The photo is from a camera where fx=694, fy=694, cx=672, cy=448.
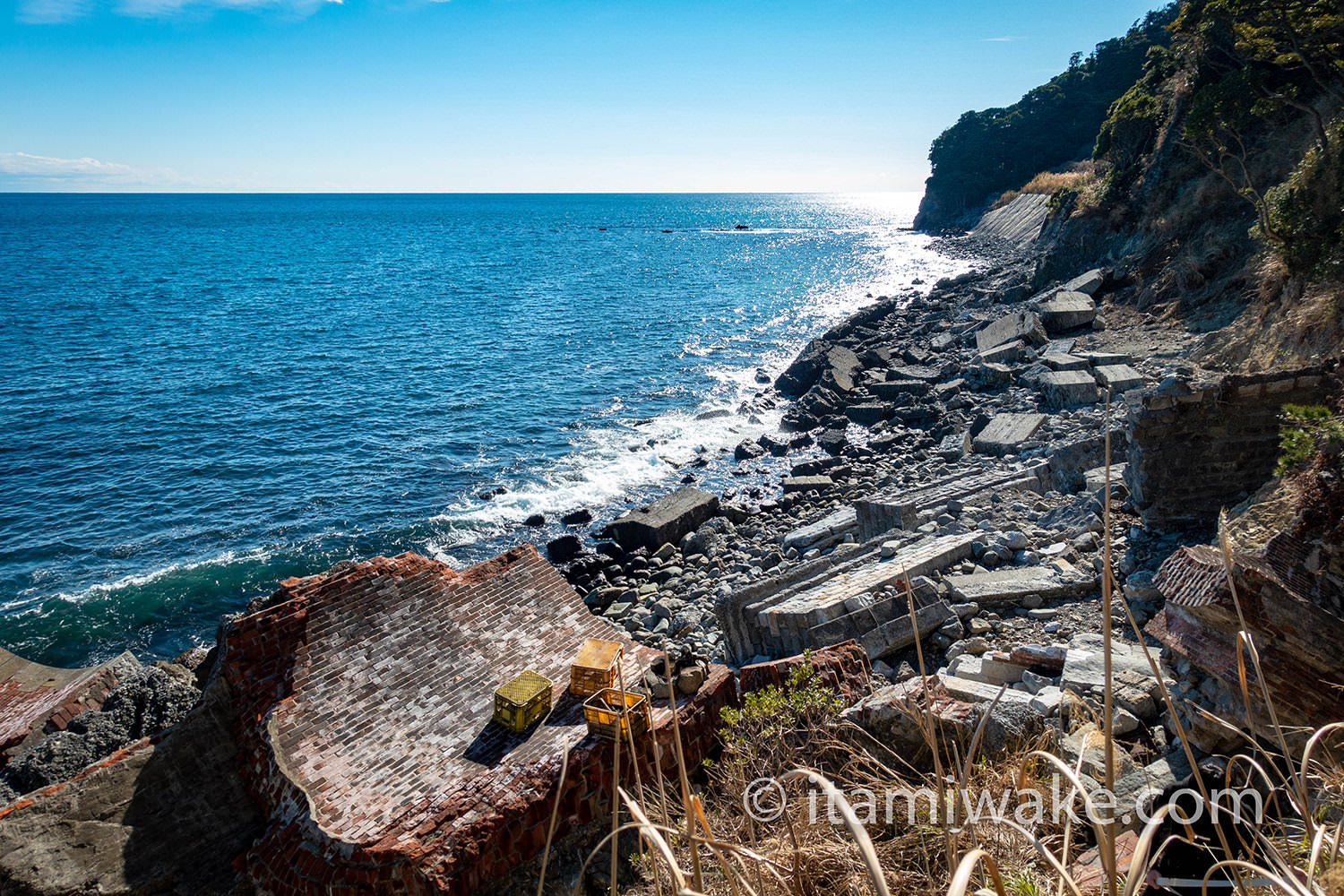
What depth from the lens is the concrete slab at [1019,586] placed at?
892 cm

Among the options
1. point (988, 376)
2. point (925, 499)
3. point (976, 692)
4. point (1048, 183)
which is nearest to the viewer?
point (976, 692)

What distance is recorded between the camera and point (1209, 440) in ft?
28.0

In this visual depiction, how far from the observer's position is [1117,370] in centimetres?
1678

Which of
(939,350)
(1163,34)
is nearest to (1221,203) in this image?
(939,350)

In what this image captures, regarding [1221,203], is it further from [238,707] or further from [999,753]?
[238,707]

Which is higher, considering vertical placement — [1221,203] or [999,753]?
[1221,203]

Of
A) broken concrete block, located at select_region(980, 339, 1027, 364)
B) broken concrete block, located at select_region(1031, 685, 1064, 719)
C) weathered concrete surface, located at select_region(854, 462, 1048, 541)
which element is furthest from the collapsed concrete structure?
broken concrete block, located at select_region(980, 339, 1027, 364)

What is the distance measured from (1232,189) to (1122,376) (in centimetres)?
1038

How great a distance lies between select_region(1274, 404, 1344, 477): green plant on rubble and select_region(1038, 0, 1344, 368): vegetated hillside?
474 cm

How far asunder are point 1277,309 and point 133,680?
20569mm

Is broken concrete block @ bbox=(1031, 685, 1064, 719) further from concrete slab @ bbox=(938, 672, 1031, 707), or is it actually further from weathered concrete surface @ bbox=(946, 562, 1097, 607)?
weathered concrete surface @ bbox=(946, 562, 1097, 607)

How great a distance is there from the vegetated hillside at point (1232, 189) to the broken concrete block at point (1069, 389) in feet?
8.07

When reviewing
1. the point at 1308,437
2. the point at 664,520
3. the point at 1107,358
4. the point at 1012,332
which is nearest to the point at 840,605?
the point at 1308,437

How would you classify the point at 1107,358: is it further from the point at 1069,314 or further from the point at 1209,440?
the point at 1209,440
